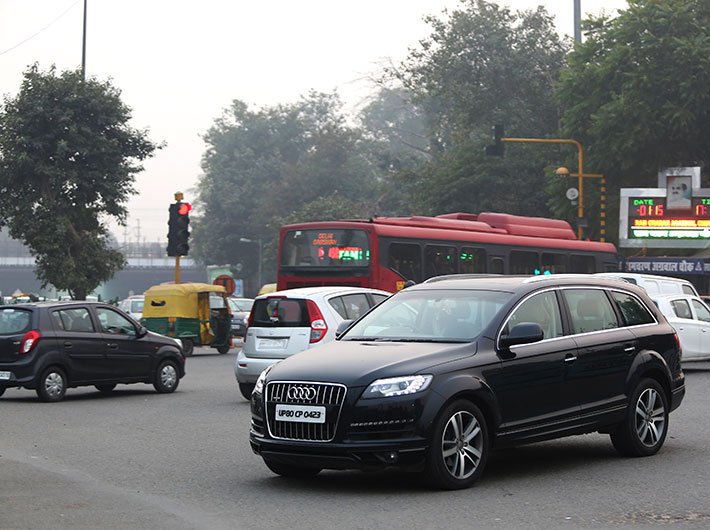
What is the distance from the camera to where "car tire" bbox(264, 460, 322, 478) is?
34.1ft

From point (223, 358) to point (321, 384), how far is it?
2415 cm

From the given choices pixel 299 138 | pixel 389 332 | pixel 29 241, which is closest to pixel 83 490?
pixel 389 332

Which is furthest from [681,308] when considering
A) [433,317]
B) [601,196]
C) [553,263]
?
[601,196]

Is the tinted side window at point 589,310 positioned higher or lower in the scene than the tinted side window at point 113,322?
higher

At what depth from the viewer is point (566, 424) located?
10734 mm

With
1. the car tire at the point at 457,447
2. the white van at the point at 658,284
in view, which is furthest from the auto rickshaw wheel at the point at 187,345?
the car tire at the point at 457,447

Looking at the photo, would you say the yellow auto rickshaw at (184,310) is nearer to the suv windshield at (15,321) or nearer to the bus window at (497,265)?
the bus window at (497,265)

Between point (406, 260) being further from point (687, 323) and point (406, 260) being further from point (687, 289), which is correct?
point (687, 323)

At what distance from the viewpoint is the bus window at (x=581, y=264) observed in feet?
115

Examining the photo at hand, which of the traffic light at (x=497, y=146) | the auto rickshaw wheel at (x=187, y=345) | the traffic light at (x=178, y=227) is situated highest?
the traffic light at (x=497, y=146)

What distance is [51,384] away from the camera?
19047mm

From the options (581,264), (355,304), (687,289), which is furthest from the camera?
(581,264)

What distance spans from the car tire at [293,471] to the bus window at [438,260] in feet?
61.0

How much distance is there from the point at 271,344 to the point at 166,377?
139 inches
